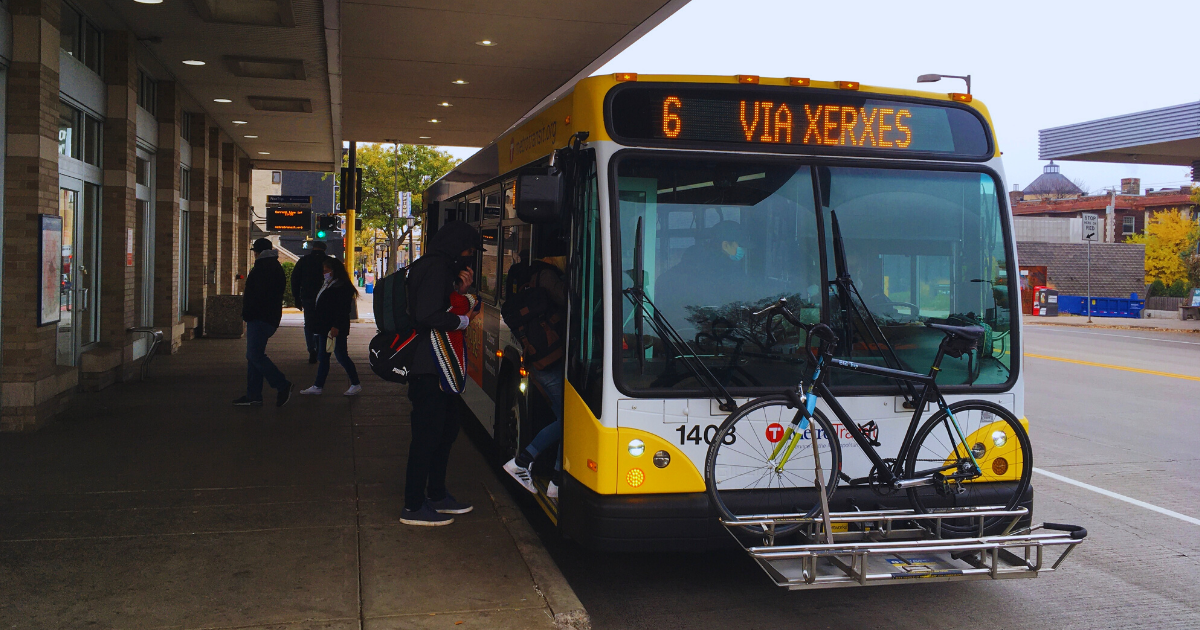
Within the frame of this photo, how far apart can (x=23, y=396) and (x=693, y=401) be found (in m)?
6.97

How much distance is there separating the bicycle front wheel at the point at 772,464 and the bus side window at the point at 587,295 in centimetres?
73

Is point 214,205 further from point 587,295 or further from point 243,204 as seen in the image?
point 587,295

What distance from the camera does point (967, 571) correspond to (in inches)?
181

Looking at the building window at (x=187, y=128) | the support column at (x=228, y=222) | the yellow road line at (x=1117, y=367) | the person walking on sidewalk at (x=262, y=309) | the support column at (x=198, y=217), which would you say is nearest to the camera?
the person walking on sidewalk at (x=262, y=309)

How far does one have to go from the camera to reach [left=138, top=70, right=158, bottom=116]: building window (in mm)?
14578

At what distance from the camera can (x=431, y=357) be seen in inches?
241

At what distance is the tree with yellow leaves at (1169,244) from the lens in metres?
52.7

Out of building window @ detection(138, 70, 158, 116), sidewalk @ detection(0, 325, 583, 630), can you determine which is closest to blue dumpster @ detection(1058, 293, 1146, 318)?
building window @ detection(138, 70, 158, 116)

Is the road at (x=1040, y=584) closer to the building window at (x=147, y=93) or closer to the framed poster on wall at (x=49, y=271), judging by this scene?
the framed poster on wall at (x=49, y=271)

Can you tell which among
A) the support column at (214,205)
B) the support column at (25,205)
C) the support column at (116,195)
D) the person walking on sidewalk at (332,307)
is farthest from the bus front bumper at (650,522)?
the support column at (214,205)

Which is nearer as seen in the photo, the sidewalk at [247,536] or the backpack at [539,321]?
the sidewalk at [247,536]

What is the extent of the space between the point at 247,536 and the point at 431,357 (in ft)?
4.95

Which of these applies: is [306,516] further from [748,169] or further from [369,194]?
[369,194]

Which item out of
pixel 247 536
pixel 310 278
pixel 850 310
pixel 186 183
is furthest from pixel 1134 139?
pixel 247 536
